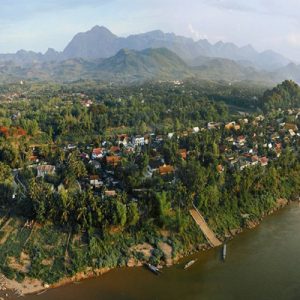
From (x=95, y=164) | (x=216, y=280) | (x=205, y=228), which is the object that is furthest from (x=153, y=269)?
(x=95, y=164)

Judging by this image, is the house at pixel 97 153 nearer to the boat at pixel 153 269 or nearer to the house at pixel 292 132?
the boat at pixel 153 269

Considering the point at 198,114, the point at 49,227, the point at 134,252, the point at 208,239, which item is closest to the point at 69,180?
the point at 49,227

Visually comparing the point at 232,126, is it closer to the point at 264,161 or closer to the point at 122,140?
the point at 264,161

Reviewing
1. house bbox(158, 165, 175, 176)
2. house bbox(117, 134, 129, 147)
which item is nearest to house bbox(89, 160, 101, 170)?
house bbox(158, 165, 175, 176)

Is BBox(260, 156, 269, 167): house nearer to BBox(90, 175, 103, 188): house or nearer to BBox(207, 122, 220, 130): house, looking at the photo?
BBox(207, 122, 220, 130): house

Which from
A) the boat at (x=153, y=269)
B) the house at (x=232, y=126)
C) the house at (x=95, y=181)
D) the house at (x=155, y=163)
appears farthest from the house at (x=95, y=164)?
the house at (x=232, y=126)

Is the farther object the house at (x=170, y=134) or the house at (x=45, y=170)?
the house at (x=170, y=134)
